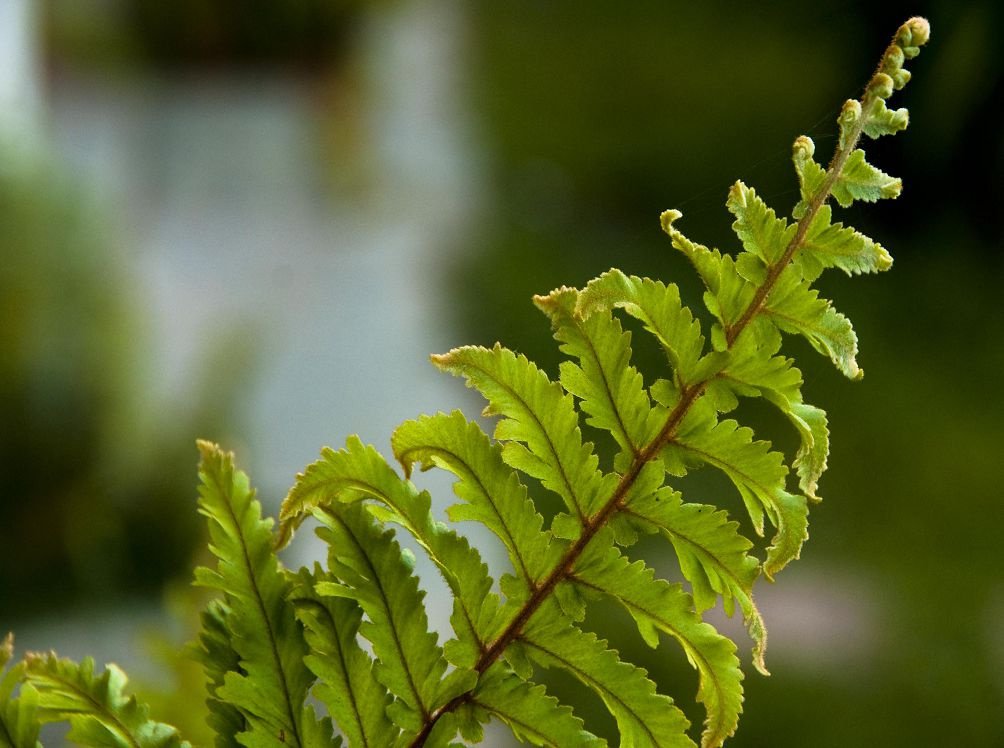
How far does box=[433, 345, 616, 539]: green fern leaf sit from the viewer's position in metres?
0.18

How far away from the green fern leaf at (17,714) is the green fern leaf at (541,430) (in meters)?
0.08

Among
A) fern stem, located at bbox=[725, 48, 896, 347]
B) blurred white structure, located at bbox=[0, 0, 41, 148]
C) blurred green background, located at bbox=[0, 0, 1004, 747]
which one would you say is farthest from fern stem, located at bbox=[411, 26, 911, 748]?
blurred white structure, located at bbox=[0, 0, 41, 148]

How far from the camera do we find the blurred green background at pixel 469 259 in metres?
1.31

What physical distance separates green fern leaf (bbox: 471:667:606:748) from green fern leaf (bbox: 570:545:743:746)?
17 mm

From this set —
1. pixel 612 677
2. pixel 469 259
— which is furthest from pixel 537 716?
pixel 469 259

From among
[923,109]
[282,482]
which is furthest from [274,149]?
[923,109]

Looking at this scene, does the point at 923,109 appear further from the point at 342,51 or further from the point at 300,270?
the point at 342,51

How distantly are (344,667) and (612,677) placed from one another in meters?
0.04

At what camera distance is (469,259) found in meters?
2.35

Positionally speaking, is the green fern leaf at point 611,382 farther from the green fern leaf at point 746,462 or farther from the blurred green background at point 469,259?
the blurred green background at point 469,259

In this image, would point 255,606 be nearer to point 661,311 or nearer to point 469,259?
point 661,311

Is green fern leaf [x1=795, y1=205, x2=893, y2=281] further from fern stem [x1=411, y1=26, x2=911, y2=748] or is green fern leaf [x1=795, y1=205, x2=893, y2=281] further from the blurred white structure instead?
the blurred white structure

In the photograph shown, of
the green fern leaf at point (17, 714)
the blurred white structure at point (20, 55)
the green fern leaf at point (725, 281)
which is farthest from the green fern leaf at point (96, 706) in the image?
the blurred white structure at point (20, 55)

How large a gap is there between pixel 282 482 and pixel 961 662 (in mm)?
992
